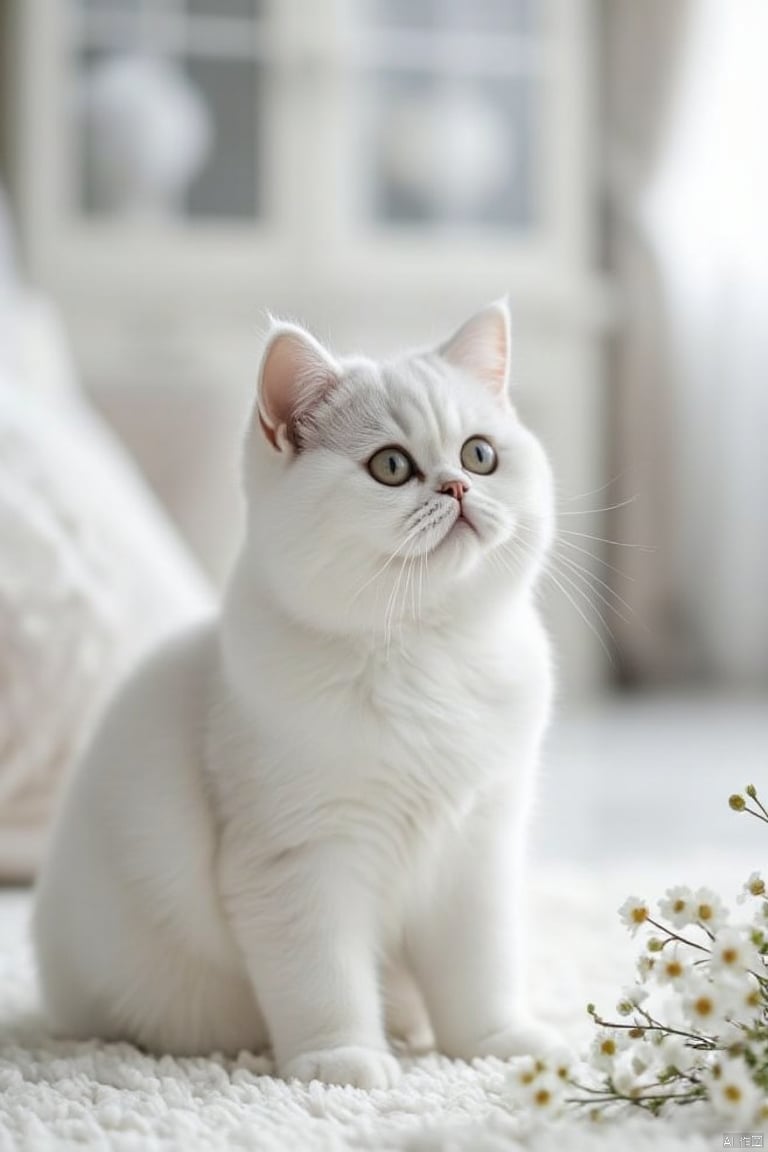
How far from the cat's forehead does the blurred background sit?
7.52ft

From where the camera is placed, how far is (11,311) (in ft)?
9.05

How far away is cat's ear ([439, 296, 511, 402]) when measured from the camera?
3.84ft

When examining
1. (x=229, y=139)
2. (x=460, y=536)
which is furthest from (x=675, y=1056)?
(x=229, y=139)

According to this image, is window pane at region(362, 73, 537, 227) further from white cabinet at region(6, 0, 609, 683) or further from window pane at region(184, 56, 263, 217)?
window pane at region(184, 56, 263, 217)

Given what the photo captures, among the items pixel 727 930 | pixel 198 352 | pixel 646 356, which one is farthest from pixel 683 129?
pixel 727 930

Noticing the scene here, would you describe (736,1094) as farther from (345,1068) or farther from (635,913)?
(345,1068)

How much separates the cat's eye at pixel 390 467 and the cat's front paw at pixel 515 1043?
0.45m

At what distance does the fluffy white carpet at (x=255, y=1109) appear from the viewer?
2.77ft

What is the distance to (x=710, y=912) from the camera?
83 cm

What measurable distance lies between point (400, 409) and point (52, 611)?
81 cm

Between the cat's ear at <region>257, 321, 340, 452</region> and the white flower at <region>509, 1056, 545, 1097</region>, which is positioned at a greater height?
the cat's ear at <region>257, 321, 340, 452</region>

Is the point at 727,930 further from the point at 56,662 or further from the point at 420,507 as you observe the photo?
the point at 56,662

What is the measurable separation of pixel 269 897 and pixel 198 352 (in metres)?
2.91

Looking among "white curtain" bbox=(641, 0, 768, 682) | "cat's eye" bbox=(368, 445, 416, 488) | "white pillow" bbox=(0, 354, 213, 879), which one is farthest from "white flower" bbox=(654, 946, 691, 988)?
"white curtain" bbox=(641, 0, 768, 682)
